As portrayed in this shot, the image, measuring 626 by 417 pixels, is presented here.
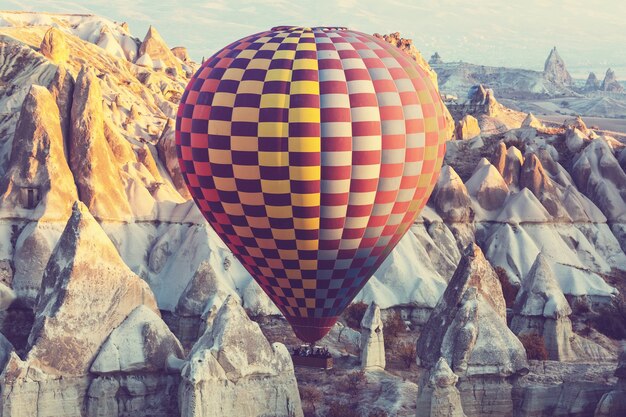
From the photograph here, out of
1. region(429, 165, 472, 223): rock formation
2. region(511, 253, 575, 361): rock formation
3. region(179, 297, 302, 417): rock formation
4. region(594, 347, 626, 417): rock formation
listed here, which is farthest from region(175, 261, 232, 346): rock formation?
region(429, 165, 472, 223): rock formation

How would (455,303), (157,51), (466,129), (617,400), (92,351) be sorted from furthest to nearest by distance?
(157,51) → (466,129) → (455,303) → (92,351) → (617,400)

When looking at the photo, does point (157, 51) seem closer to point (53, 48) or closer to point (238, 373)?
point (53, 48)

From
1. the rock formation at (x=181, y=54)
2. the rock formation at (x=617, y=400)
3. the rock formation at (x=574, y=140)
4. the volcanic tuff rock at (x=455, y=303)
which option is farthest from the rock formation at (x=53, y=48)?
the rock formation at (x=181, y=54)

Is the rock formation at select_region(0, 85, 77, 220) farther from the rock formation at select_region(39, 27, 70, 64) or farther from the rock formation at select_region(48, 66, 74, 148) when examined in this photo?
the rock formation at select_region(39, 27, 70, 64)

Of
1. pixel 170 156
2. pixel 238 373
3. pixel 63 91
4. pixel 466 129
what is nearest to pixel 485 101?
pixel 466 129

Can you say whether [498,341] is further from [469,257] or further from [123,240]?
[123,240]

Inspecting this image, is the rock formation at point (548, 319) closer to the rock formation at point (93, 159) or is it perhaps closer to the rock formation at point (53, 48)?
the rock formation at point (93, 159)

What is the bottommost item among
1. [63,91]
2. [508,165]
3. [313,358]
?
[508,165]
